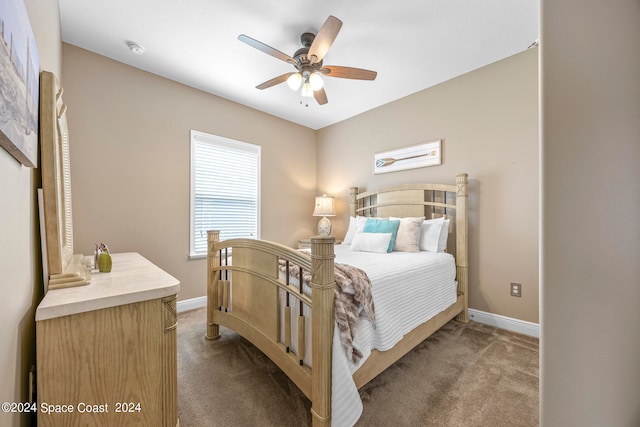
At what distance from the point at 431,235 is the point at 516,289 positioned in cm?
91

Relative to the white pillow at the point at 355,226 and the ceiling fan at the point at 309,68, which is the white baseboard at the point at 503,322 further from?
the ceiling fan at the point at 309,68

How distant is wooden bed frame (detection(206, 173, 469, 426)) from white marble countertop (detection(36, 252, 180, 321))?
2.02 ft

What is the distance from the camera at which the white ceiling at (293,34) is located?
194cm

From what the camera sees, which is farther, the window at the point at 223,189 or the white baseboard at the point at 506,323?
the window at the point at 223,189

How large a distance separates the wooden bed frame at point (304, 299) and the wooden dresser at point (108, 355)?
0.61 metres

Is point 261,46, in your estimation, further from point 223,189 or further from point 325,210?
point 325,210

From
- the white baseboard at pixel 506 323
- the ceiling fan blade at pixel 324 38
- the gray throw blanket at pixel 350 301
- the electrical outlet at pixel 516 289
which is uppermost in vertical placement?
the ceiling fan blade at pixel 324 38

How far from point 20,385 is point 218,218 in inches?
102

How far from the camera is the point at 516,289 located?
2502mm

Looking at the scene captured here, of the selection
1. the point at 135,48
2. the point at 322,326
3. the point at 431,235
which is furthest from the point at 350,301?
the point at 135,48

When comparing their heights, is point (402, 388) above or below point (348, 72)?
below

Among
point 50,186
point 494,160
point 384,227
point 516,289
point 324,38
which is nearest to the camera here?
point 50,186

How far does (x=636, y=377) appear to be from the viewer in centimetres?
35

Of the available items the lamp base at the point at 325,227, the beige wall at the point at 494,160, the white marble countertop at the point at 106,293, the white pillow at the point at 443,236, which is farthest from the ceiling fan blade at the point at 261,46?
the lamp base at the point at 325,227
